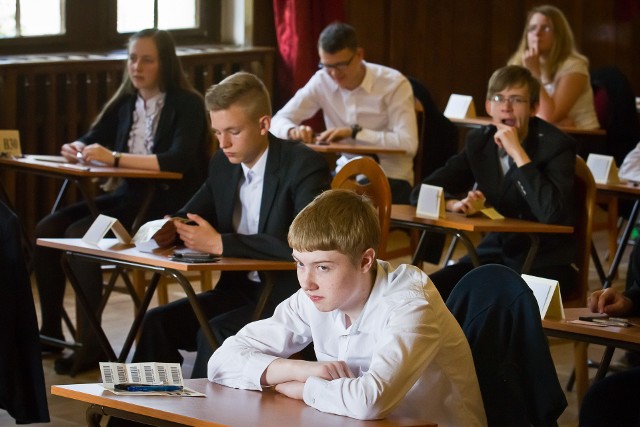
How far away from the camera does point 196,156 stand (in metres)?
5.09

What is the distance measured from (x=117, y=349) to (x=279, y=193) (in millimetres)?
1477

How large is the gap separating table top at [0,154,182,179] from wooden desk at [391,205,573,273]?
3.36 feet

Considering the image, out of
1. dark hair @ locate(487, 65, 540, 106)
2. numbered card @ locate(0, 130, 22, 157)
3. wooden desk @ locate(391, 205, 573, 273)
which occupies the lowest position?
wooden desk @ locate(391, 205, 573, 273)

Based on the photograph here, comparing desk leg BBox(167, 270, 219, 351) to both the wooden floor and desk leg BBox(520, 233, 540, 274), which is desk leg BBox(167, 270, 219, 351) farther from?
desk leg BBox(520, 233, 540, 274)

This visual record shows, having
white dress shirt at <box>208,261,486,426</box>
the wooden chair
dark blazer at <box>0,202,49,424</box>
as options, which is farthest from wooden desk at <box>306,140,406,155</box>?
white dress shirt at <box>208,261,486,426</box>

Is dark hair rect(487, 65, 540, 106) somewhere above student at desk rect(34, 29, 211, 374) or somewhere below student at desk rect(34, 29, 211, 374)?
above

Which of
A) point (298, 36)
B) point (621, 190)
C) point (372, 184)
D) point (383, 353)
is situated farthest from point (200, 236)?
point (298, 36)

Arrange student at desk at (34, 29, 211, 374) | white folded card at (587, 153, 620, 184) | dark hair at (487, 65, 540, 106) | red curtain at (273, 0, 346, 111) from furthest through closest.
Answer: red curtain at (273, 0, 346, 111), white folded card at (587, 153, 620, 184), student at desk at (34, 29, 211, 374), dark hair at (487, 65, 540, 106)

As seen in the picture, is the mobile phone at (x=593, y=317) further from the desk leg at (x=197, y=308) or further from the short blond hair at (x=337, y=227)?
the desk leg at (x=197, y=308)

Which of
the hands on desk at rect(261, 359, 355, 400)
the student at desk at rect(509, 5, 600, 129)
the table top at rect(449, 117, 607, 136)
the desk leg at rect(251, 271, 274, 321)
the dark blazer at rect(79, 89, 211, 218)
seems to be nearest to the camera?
the hands on desk at rect(261, 359, 355, 400)

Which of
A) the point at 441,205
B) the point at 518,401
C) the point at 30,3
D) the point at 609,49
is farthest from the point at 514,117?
the point at 609,49

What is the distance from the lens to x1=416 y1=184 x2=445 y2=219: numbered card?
4.38 metres

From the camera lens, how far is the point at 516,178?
4.48 m

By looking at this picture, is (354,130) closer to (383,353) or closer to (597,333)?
(597,333)
